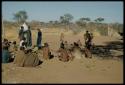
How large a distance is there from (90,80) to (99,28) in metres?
33.7

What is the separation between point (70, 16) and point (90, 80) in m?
64.3

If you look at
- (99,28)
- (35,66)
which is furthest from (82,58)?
(99,28)

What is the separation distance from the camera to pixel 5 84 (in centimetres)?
959

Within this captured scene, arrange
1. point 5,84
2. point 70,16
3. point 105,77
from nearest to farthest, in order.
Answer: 1. point 5,84
2. point 105,77
3. point 70,16

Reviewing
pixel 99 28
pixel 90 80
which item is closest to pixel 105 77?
pixel 90 80

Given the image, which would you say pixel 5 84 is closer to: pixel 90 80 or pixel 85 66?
pixel 90 80

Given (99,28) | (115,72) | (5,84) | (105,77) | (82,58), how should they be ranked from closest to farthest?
(5,84) → (105,77) → (115,72) → (82,58) → (99,28)

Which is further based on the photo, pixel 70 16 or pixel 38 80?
pixel 70 16

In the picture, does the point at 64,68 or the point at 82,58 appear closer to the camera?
the point at 64,68

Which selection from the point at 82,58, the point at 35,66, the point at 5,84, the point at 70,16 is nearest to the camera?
the point at 5,84

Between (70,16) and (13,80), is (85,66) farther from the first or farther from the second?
(70,16)

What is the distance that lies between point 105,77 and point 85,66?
230cm

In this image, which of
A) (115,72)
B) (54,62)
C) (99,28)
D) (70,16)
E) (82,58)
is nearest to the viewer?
(115,72)

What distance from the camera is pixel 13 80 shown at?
1009 centimetres
